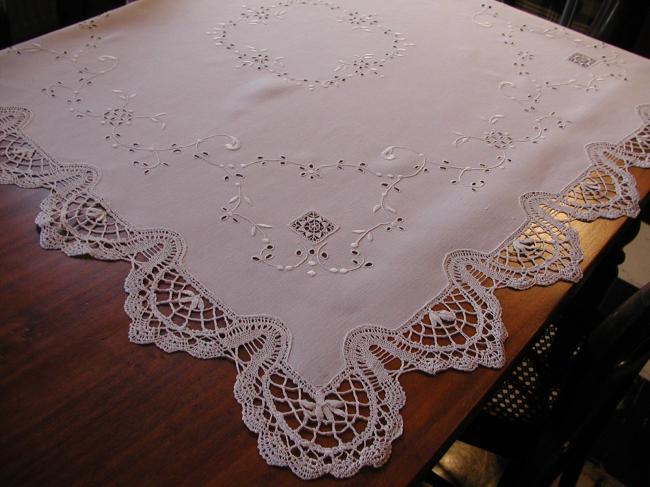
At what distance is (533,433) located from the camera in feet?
3.60

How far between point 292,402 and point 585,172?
0.76 metres

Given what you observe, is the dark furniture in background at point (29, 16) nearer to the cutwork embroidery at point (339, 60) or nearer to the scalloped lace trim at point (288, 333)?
the cutwork embroidery at point (339, 60)

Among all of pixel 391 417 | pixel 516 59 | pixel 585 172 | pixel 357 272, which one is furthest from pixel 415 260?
pixel 516 59

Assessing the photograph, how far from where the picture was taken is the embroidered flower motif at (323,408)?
0.69 m

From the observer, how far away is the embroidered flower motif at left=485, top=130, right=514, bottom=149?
3.71 feet

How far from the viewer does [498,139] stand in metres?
1.15

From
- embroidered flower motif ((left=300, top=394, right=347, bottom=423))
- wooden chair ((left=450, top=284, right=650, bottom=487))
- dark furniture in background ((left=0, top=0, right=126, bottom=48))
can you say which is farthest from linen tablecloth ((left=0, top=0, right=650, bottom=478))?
dark furniture in background ((left=0, top=0, right=126, bottom=48))

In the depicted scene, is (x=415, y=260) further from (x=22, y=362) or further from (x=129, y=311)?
(x=22, y=362)

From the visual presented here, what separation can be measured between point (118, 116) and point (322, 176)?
1.50 ft

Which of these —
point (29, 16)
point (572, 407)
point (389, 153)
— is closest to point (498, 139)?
point (389, 153)

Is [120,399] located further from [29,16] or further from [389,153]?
[29,16]

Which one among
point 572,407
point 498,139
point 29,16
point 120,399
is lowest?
point 29,16

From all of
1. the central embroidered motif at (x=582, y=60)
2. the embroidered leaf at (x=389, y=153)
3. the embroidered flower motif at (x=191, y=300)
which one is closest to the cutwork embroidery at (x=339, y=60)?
the embroidered leaf at (x=389, y=153)

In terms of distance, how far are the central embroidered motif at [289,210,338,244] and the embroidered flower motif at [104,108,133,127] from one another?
0.45 meters
